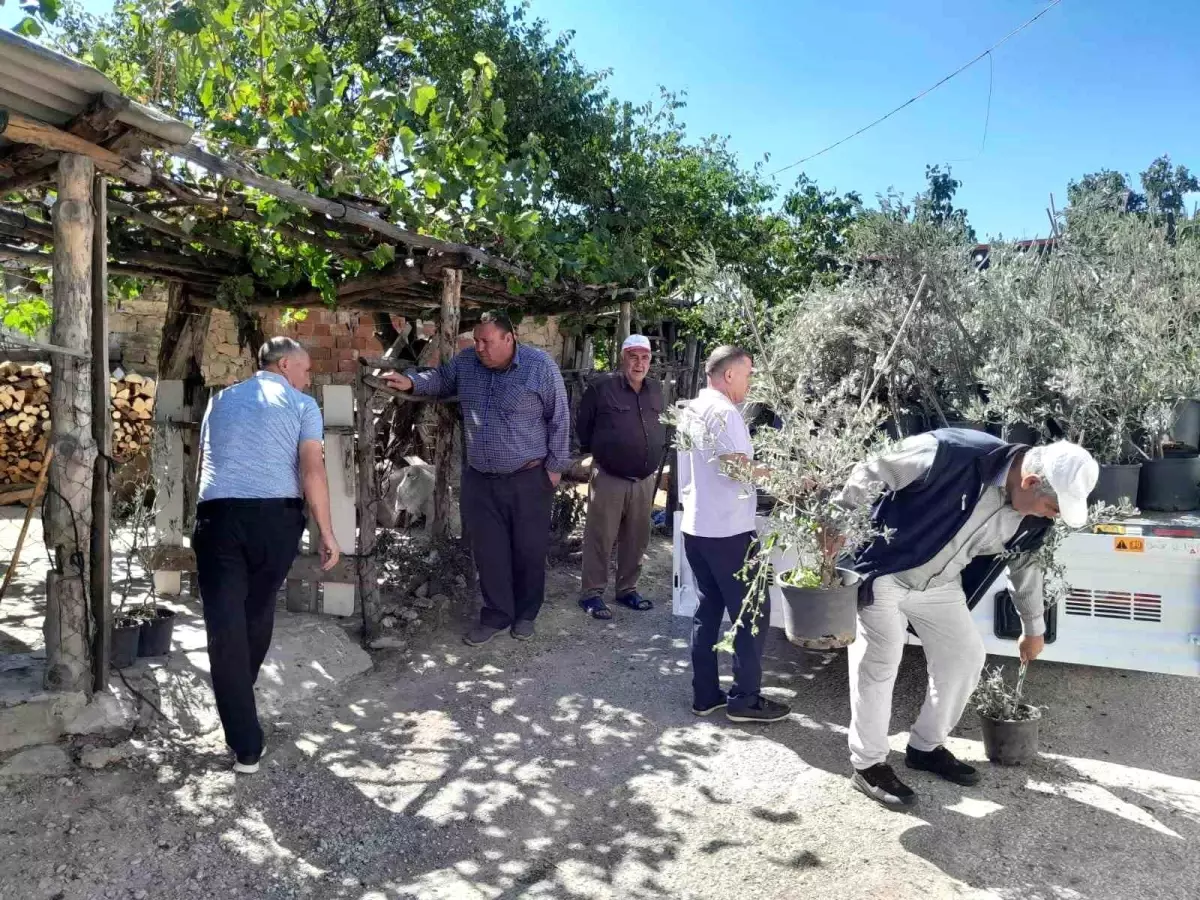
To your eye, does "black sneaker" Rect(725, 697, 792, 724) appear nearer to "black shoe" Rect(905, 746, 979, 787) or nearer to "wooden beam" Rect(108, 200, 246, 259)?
"black shoe" Rect(905, 746, 979, 787)

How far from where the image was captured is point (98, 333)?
365 centimetres

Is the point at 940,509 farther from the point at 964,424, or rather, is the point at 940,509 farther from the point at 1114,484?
the point at 964,424

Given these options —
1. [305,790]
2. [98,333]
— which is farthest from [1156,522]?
[98,333]

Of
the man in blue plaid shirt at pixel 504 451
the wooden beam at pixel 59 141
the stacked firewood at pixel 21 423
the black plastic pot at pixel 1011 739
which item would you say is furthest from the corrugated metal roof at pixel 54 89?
the stacked firewood at pixel 21 423

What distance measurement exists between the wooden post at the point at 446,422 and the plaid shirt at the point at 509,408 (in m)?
0.52

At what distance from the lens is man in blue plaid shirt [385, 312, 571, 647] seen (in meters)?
5.17

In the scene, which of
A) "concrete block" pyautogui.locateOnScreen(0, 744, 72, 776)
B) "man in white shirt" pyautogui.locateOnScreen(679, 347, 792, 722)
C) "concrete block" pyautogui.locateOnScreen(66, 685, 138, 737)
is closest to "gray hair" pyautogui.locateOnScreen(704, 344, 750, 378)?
"man in white shirt" pyautogui.locateOnScreen(679, 347, 792, 722)

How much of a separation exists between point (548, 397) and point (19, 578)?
4.18 meters

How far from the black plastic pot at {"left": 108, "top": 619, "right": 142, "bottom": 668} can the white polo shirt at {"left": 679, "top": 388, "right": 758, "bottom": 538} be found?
8.74 ft

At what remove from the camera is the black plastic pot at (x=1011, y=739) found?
3.70 m

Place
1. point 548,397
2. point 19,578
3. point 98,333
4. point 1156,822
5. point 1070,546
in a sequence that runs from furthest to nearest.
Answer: point 19,578 → point 548,397 → point 1070,546 → point 98,333 → point 1156,822

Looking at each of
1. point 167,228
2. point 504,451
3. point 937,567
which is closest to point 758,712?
point 937,567

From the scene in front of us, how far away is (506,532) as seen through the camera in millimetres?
5250

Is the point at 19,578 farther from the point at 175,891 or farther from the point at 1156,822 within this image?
the point at 1156,822
